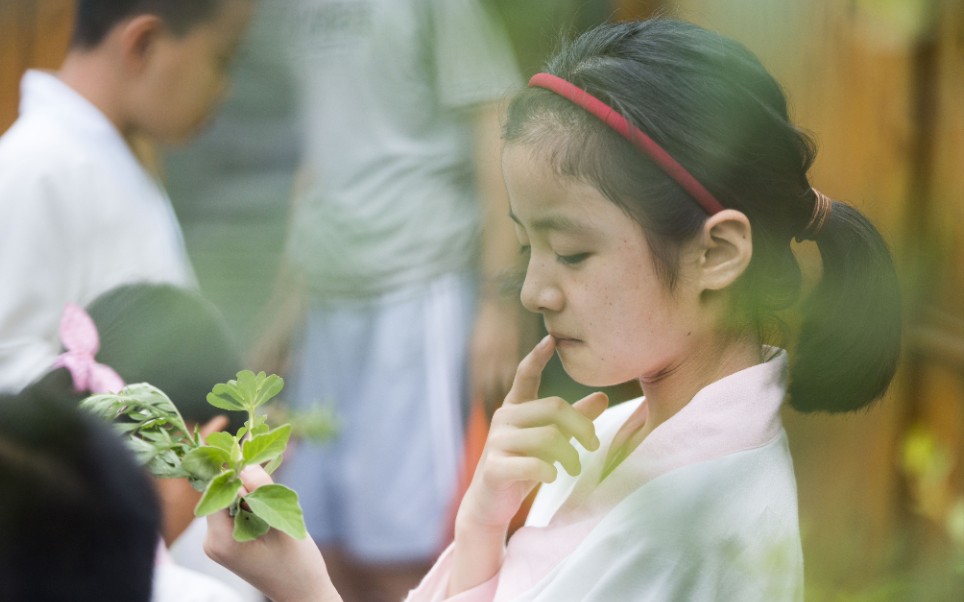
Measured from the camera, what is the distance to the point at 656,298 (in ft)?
3.96

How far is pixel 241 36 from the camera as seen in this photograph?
207 centimetres

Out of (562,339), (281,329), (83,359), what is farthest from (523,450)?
(281,329)

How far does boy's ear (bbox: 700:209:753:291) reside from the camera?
3.90 ft

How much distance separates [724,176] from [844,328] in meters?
0.19

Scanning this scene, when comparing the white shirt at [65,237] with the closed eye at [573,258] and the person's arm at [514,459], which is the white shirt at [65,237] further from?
the closed eye at [573,258]

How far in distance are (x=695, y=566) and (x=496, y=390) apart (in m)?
1.38

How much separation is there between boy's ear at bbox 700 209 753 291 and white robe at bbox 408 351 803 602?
106 millimetres

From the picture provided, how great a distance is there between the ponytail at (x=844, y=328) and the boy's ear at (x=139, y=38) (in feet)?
4.56

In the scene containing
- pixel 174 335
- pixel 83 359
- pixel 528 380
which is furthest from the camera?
pixel 174 335

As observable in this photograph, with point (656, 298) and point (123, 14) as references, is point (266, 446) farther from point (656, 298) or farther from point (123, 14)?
point (123, 14)

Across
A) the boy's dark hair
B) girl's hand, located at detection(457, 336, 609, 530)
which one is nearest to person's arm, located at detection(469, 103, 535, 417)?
the boy's dark hair

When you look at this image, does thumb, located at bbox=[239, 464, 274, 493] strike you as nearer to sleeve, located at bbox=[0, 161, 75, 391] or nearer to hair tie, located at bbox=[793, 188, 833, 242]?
hair tie, located at bbox=[793, 188, 833, 242]

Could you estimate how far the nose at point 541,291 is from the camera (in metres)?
1.22

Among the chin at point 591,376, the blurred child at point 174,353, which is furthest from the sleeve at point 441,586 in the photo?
the blurred child at point 174,353
